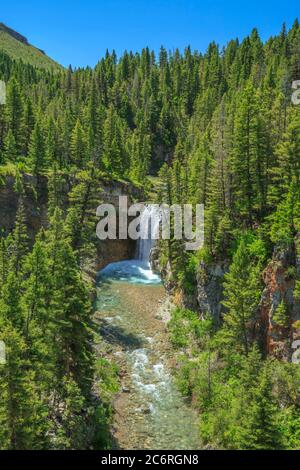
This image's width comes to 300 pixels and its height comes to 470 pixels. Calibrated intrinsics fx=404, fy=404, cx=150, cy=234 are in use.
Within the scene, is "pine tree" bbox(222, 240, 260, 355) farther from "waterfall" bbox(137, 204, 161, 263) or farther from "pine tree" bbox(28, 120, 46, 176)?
"pine tree" bbox(28, 120, 46, 176)

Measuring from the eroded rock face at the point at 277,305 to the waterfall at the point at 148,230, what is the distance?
3346cm

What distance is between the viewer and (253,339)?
37812 mm

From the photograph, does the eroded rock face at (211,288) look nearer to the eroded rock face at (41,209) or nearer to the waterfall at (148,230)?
the eroded rock face at (41,209)

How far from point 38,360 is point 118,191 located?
50289 millimetres

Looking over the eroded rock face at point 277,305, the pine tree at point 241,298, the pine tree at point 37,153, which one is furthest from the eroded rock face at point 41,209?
the eroded rock face at point 277,305

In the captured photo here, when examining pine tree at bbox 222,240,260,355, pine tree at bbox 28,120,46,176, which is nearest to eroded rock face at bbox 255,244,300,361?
pine tree at bbox 222,240,260,355

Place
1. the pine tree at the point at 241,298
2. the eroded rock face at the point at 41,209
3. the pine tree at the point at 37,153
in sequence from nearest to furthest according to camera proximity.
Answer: the pine tree at the point at 241,298 → the eroded rock face at the point at 41,209 → the pine tree at the point at 37,153

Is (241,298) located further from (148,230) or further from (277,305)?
(148,230)

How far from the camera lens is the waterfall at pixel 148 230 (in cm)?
7062

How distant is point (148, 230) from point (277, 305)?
3941cm

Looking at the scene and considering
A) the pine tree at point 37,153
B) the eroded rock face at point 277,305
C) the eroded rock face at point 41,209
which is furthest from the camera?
the pine tree at point 37,153

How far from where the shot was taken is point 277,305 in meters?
35.9

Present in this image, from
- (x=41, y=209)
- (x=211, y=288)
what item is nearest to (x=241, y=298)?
(x=211, y=288)

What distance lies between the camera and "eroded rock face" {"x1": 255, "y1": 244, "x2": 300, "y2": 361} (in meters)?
34.3
